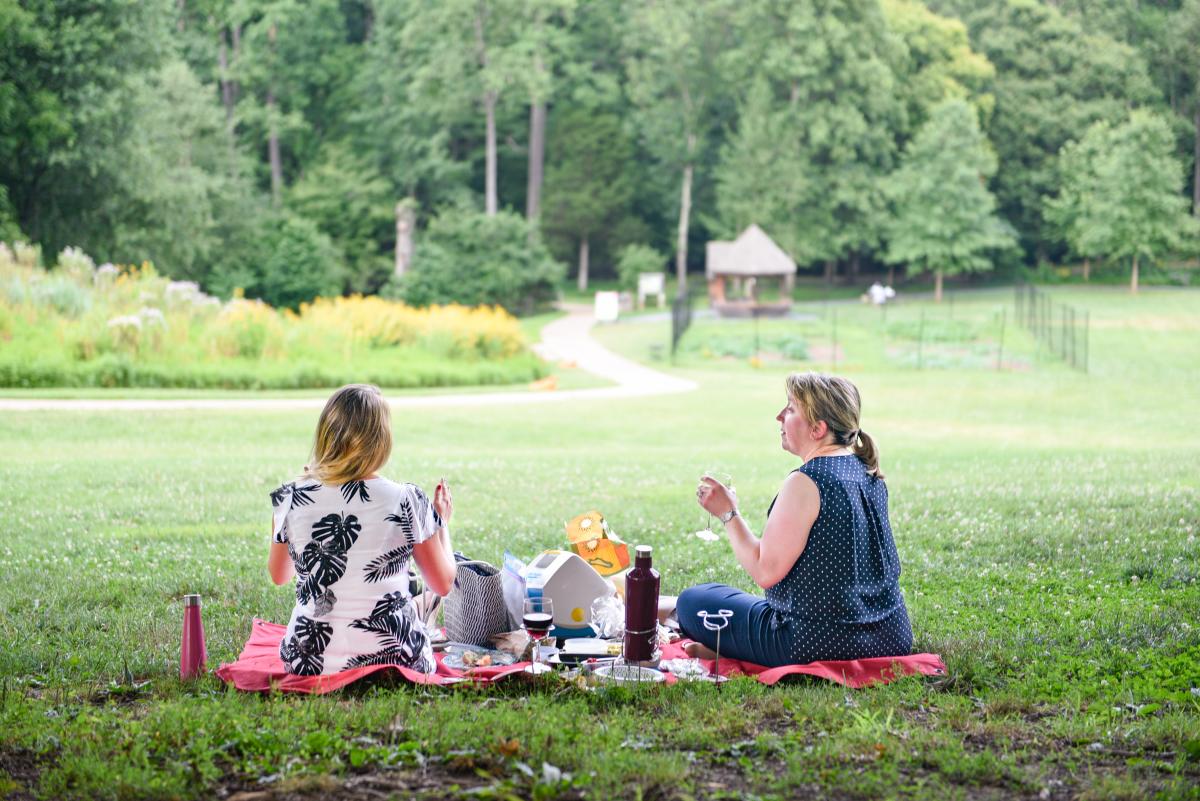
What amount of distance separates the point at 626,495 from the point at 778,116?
3766 cm

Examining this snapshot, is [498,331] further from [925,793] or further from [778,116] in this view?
[778,116]

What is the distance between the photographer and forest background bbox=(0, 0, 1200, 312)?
1654 inches

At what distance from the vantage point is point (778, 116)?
4506cm

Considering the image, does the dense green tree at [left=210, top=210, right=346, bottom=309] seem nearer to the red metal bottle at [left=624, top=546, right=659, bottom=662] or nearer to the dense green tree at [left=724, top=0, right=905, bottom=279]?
the dense green tree at [left=724, top=0, right=905, bottom=279]

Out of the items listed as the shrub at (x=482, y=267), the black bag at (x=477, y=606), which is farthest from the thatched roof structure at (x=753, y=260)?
the black bag at (x=477, y=606)

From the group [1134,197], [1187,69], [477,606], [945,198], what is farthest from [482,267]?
[477,606]

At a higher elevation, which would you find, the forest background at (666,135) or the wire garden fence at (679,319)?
the forest background at (666,135)

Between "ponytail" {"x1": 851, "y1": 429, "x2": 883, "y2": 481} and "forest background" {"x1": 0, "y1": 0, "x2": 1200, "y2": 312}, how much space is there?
3455 cm

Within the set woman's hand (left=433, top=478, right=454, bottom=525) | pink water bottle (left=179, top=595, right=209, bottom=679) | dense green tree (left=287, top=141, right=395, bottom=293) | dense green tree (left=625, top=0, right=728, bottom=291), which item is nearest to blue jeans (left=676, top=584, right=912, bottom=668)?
woman's hand (left=433, top=478, right=454, bottom=525)

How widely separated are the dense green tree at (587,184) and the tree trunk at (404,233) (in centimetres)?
532

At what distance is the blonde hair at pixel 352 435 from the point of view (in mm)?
Answer: 4297

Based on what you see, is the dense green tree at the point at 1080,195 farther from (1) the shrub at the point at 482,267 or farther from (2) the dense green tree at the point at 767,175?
(1) the shrub at the point at 482,267

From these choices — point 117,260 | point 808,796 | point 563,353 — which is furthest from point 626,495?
point 117,260

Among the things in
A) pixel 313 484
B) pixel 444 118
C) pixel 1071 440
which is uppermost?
pixel 444 118
